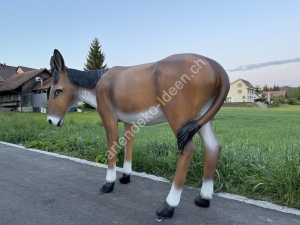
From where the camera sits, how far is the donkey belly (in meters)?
2.32

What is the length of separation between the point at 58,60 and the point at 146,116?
4.27 ft

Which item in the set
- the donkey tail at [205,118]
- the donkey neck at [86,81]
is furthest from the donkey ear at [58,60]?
the donkey tail at [205,118]

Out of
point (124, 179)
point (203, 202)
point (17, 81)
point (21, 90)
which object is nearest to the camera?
point (203, 202)

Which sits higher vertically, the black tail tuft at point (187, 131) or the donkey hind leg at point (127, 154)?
the black tail tuft at point (187, 131)

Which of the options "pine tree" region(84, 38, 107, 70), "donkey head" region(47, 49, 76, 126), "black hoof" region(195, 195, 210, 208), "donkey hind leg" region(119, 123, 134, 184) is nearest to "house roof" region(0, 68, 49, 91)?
"pine tree" region(84, 38, 107, 70)

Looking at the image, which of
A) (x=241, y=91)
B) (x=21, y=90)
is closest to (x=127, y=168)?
(x=21, y=90)

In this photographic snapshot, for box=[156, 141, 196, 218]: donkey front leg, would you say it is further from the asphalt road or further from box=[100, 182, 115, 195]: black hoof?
box=[100, 182, 115, 195]: black hoof

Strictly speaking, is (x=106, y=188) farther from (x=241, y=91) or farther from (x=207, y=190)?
(x=241, y=91)

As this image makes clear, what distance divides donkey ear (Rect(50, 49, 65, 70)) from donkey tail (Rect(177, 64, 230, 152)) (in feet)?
5.54

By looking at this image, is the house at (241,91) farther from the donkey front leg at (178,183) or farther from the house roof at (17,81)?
the donkey front leg at (178,183)

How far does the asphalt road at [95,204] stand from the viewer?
2.08 m

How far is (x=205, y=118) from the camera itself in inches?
81.8

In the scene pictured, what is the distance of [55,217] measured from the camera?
2123mm

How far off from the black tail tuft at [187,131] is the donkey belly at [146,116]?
1.10 feet
